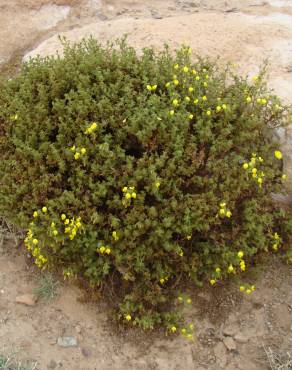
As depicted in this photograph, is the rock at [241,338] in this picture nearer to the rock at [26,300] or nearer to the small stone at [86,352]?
the small stone at [86,352]

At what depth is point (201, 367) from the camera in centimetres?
417

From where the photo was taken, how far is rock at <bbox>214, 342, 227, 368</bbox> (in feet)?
13.8

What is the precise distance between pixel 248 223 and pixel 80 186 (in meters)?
1.50

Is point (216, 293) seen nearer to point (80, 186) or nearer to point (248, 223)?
point (248, 223)

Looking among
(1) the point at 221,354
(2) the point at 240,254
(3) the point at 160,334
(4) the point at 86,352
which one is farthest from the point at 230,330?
(4) the point at 86,352

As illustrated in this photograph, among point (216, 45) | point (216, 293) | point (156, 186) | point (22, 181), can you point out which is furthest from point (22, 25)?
point (216, 293)

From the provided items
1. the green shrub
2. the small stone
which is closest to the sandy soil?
the small stone

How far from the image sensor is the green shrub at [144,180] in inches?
161

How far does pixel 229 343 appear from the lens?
14.0ft

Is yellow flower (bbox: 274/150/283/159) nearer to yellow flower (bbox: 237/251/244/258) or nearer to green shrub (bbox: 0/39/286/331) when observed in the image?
green shrub (bbox: 0/39/286/331)

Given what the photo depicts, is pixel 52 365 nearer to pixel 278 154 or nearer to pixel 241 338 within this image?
pixel 241 338

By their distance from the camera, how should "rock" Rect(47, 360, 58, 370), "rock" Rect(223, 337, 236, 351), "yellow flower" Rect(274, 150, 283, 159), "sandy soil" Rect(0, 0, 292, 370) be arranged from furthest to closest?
1. "yellow flower" Rect(274, 150, 283, 159)
2. "rock" Rect(223, 337, 236, 351)
3. "sandy soil" Rect(0, 0, 292, 370)
4. "rock" Rect(47, 360, 58, 370)

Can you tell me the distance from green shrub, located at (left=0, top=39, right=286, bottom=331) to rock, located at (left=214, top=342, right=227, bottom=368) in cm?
52

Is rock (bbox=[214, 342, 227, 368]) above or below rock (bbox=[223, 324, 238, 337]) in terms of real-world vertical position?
below
